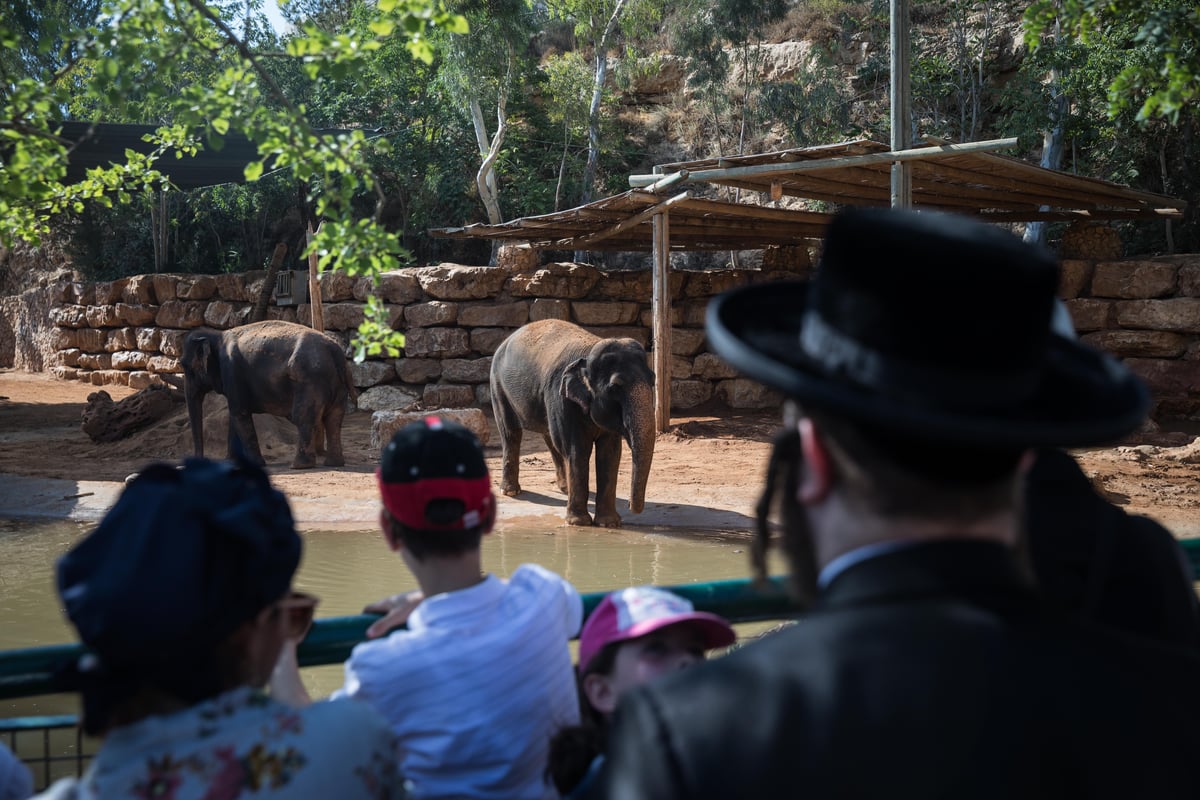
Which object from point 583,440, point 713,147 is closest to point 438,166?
point 713,147

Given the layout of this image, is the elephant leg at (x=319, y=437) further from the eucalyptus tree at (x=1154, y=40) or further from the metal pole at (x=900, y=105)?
the eucalyptus tree at (x=1154, y=40)

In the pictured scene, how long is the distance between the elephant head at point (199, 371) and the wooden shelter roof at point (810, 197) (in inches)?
131

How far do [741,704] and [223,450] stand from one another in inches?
521

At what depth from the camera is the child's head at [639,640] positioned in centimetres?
213

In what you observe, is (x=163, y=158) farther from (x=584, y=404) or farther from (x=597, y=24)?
(x=597, y=24)

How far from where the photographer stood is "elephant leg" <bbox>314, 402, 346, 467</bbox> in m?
12.3

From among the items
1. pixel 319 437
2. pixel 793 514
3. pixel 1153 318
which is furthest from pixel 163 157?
pixel 793 514

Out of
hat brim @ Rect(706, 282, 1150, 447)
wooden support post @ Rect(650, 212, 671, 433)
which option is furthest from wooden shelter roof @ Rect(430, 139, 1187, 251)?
hat brim @ Rect(706, 282, 1150, 447)

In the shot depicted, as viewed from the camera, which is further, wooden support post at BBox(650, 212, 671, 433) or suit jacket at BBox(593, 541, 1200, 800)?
wooden support post at BBox(650, 212, 671, 433)

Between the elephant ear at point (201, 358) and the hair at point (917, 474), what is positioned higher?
the hair at point (917, 474)

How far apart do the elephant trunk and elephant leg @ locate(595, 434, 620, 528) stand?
46 cm

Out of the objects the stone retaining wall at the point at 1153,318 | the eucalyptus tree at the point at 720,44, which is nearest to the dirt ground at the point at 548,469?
the stone retaining wall at the point at 1153,318

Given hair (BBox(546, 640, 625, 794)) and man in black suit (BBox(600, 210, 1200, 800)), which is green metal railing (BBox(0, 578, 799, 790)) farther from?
man in black suit (BBox(600, 210, 1200, 800))

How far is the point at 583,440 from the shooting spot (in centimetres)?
927
